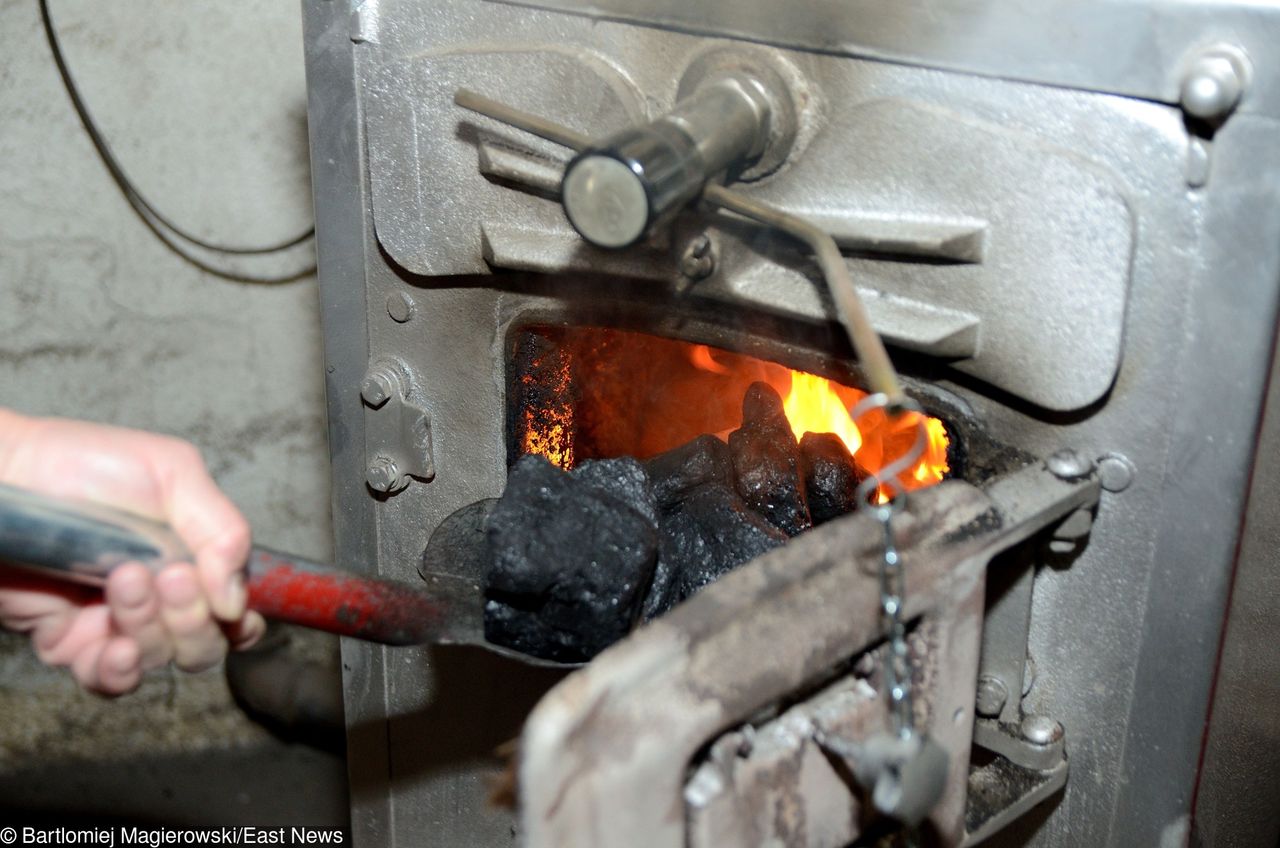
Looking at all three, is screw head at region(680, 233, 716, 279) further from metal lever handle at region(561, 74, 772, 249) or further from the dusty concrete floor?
the dusty concrete floor

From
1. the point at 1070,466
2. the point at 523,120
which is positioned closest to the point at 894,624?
the point at 1070,466

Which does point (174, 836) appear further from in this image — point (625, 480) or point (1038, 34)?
point (1038, 34)

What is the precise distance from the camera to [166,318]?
217 cm

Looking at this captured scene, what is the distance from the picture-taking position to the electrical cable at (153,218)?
202cm

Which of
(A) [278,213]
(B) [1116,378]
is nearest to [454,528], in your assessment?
(B) [1116,378]

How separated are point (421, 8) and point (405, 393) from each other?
41 centimetres

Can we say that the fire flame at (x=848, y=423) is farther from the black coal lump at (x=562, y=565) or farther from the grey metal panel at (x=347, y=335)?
the grey metal panel at (x=347, y=335)

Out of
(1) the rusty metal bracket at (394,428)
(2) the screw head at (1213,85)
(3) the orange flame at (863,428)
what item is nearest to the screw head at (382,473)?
(1) the rusty metal bracket at (394,428)

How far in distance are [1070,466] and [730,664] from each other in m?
0.41

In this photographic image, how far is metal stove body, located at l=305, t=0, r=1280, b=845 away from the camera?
2.83 ft

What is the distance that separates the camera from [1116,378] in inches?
41.7

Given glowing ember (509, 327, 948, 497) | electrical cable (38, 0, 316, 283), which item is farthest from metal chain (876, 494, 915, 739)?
electrical cable (38, 0, 316, 283)

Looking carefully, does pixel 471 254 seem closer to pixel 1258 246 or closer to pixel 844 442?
pixel 844 442

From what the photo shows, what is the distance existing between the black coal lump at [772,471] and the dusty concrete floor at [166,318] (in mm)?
992
